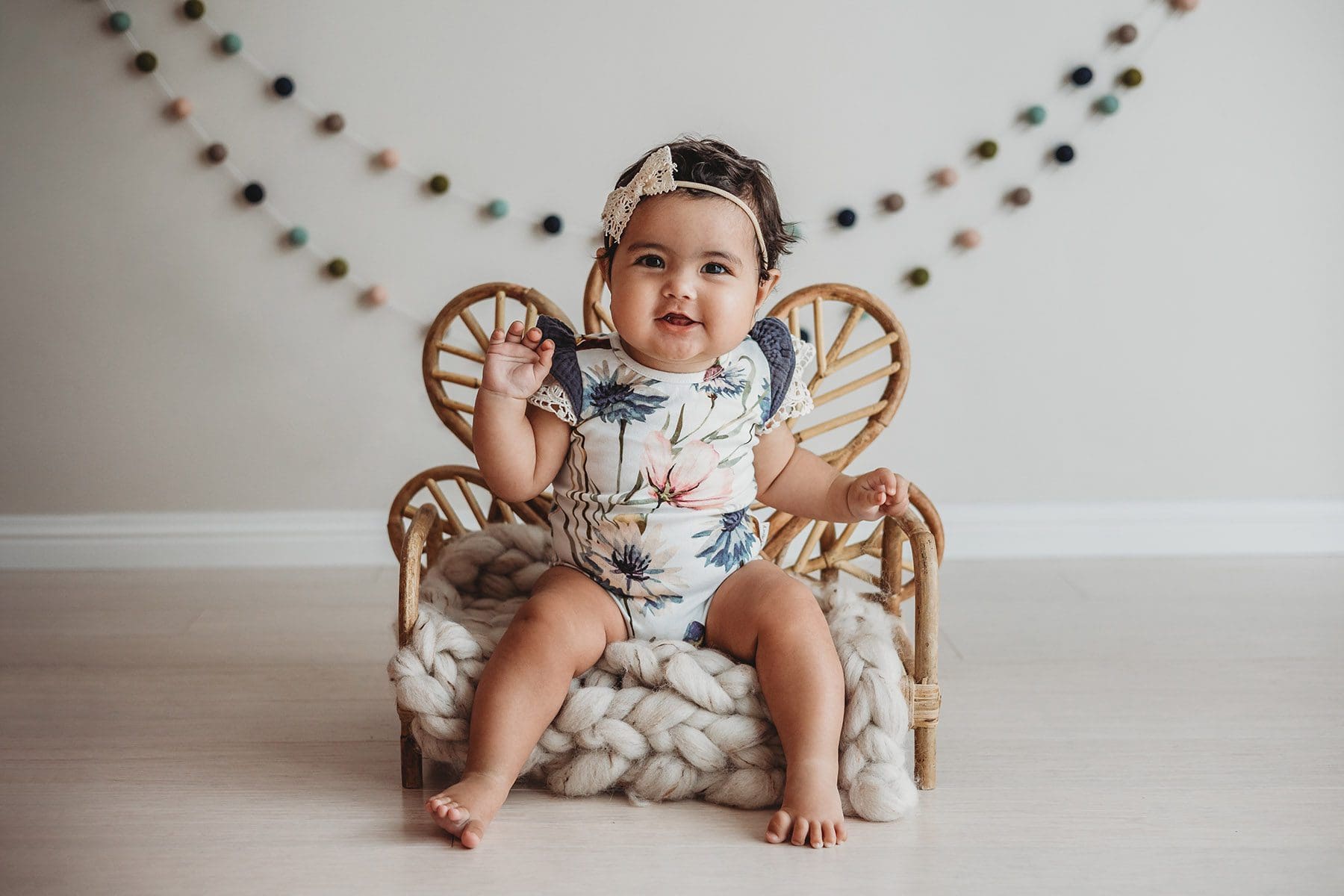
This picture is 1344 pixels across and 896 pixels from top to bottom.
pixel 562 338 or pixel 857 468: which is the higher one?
pixel 562 338

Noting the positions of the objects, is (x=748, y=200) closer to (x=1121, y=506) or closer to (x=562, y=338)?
(x=562, y=338)

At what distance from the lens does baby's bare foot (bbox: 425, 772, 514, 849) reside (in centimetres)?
106

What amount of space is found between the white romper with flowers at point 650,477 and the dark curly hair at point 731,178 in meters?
0.13

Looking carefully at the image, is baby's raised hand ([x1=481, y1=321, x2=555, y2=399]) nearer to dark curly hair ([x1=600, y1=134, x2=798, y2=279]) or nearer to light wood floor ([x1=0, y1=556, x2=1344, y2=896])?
dark curly hair ([x1=600, y1=134, x2=798, y2=279])

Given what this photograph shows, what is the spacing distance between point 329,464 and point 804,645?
113cm

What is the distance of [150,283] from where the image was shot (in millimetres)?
1948

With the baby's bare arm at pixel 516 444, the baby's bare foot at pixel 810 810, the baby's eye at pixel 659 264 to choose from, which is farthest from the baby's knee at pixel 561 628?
the baby's eye at pixel 659 264

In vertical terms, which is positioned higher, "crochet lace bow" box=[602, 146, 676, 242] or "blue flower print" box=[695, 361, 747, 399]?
"crochet lace bow" box=[602, 146, 676, 242]

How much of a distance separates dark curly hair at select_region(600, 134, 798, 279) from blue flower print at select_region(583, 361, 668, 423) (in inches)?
4.8

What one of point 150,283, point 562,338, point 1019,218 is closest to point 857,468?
point 1019,218

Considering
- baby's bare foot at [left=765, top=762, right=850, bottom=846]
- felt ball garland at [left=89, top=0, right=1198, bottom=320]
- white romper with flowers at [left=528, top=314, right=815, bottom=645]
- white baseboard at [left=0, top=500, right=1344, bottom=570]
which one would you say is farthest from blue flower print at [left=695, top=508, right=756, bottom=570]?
white baseboard at [left=0, top=500, right=1344, bottom=570]

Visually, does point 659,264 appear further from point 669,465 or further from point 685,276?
point 669,465

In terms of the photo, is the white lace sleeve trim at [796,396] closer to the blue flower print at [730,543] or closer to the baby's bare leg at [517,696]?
the blue flower print at [730,543]

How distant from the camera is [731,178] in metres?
1.20
